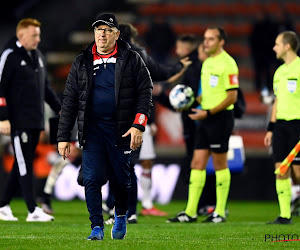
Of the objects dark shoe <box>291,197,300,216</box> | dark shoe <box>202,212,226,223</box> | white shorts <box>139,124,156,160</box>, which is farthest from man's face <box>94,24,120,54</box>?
dark shoe <box>291,197,300,216</box>

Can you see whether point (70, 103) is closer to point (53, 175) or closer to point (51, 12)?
point (53, 175)

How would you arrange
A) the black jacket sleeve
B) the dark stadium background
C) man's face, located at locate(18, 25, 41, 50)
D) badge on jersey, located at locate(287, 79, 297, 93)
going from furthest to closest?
the dark stadium background < man's face, located at locate(18, 25, 41, 50) < badge on jersey, located at locate(287, 79, 297, 93) < the black jacket sleeve

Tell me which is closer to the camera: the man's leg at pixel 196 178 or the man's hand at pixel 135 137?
the man's hand at pixel 135 137

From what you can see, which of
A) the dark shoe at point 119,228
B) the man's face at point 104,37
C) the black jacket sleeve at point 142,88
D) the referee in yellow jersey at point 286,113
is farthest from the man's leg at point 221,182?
the man's face at point 104,37

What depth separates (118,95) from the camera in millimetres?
6945

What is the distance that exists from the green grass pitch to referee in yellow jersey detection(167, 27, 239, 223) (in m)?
0.42

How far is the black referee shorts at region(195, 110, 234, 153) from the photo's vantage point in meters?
9.77

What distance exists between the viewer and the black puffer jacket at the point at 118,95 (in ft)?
22.8

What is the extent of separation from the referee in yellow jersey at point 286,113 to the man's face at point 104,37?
313 cm

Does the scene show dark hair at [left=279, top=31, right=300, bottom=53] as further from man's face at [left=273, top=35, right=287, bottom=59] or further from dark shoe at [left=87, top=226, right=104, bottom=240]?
dark shoe at [left=87, top=226, right=104, bottom=240]

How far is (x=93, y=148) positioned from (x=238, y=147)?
14.3 feet

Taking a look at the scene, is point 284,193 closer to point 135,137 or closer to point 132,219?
point 132,219

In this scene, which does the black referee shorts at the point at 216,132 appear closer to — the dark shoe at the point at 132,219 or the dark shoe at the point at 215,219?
the dark shoe at the point at 215,219

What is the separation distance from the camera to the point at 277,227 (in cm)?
902
